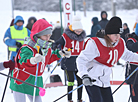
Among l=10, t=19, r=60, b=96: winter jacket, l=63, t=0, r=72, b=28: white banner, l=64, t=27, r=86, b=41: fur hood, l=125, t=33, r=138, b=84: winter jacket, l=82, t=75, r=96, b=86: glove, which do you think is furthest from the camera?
l=63, t=0, r=72, b=28: white banner

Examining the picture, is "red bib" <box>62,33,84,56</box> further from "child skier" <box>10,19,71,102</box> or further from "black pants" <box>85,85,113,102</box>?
"black pants" <box>85,85,113,102</box>

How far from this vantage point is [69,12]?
21.3 ft

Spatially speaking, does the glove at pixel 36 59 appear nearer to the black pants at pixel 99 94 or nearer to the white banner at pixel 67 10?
the black pants at pixel 99 94

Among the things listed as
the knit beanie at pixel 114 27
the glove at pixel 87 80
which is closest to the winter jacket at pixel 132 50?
the knit beanie at pixel 114 27

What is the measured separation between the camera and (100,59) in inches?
122

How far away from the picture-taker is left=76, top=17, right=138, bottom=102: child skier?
3.05m

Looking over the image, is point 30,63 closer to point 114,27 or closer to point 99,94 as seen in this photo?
point 99,94

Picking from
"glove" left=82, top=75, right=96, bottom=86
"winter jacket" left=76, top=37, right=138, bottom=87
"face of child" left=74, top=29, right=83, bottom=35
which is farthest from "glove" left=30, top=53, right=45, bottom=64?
"face of child" left=74, top=29, right=83, bottom=35

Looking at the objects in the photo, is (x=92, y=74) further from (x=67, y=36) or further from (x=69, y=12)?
(x=69, y=12)

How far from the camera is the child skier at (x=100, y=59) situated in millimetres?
3047

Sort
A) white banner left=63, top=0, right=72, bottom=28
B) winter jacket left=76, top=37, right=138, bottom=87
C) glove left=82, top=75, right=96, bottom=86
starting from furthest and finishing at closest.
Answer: white banner left=63, top=0, right=72, bottom=28 < winter jacket left=76, top=37, right=138, bottom=87 < glove left=82, top=75, right=96, bottom=86

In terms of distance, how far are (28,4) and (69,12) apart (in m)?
17.3

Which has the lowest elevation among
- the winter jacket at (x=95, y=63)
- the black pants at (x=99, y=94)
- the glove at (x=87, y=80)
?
the black pants at (x=99, y=94)

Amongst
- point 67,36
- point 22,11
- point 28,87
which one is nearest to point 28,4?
point 22,11
